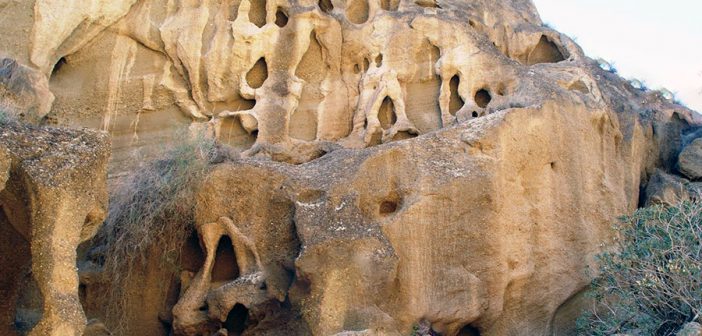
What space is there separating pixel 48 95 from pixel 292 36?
405 centimetres

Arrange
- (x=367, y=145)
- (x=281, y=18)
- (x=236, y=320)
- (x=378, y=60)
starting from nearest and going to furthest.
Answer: (x=236, y=320) < (x=367, y=145) < (x=378, y=60) < (x=281, y=18)

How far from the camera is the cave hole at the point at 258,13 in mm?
15875

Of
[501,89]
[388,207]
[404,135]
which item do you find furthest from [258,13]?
[388,207]

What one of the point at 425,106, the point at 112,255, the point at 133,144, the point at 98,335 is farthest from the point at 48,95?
the point at 425,106

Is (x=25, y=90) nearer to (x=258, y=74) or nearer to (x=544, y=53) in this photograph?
(x=258, y=74)

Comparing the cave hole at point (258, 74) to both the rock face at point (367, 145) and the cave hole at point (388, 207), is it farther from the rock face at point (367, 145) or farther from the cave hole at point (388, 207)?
the cave hole at point (388, 207)

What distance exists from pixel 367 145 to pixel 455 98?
176 centimetres

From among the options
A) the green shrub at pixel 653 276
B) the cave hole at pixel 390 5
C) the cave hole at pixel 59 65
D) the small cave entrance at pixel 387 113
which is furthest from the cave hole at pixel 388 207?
the cave hole at pixel 59 65

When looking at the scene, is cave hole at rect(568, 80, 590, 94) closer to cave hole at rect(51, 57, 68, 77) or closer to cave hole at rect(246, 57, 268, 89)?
cave hole at rect(246, 57, 268, 89)

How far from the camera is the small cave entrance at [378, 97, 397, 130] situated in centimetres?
1482

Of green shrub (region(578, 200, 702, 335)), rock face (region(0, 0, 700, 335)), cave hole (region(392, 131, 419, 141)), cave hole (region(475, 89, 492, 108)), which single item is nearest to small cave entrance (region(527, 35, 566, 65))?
rock face (region(0, 0, 700, 335))

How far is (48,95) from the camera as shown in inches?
559

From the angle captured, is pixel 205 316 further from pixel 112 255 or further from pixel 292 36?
pixel 292 36

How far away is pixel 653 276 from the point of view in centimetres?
1083
